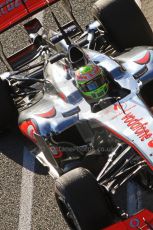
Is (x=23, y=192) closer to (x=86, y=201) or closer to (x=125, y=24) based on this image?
(x=86, y=201)

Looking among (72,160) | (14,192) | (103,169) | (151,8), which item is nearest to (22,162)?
(14,192)

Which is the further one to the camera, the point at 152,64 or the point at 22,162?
the point at 22,162

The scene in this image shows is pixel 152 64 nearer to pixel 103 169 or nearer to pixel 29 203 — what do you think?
pixel 103 169

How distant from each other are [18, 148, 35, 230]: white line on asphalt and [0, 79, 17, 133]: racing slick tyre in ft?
1.58

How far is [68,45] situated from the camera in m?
9.52

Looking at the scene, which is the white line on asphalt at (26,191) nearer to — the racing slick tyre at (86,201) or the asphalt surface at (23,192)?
the asphalt surface at (23,192)

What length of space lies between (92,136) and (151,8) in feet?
12.7

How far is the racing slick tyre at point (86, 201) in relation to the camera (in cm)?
714

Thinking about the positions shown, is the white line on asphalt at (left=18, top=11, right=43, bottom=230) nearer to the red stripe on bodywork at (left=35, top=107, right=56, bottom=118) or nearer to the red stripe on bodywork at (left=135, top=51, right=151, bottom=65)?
the red stripe on bodywork at (left=35, top=107, right=56, bottom=118)

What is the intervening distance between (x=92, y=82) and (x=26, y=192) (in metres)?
1.75

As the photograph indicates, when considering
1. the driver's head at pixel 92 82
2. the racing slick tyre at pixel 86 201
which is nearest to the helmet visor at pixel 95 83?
the driver's head at pixel 92 82

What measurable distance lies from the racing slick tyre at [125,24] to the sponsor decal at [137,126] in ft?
7.04

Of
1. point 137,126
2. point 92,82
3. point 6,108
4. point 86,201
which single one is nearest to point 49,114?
point 92,82

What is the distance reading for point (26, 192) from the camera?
9008 mm
